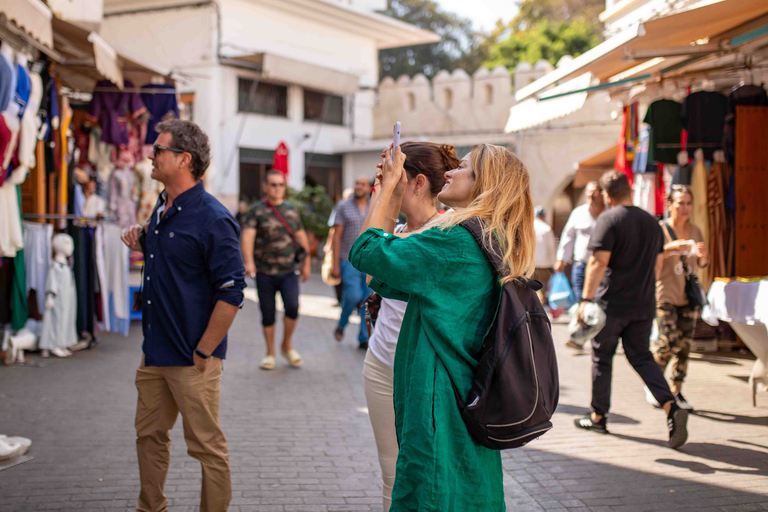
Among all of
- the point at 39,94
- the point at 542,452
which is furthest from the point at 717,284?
the point at 39,94

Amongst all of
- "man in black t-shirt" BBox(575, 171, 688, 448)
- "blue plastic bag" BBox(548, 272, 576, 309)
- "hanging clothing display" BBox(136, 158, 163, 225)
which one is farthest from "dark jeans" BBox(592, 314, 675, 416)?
"hanging clothing display" BBox(136, 158, 163, 225)

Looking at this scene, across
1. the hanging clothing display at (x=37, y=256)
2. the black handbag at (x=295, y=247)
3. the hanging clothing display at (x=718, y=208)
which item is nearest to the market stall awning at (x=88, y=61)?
the hanging clothing display at (x=37, y=256)

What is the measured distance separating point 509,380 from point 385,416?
1.02 meters

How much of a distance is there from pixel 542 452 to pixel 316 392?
2.44m

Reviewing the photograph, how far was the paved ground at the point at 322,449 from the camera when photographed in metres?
4.30

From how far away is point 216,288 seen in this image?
3.46 metres

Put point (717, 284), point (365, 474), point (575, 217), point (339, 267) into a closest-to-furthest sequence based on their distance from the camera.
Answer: point (365, 474) → point (717, 284) → point (339, 267) → point (575, 217)

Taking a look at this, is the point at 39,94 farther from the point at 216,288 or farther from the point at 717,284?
the point at 717,284

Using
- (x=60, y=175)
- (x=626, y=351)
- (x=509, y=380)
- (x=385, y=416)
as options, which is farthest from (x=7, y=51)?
(x=509, y=380)

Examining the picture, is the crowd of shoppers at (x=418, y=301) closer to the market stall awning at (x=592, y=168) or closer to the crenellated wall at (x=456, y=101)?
the market stall awning at (x=592, y=168)

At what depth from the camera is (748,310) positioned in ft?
18.9

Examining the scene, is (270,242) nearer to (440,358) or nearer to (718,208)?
(718,208)

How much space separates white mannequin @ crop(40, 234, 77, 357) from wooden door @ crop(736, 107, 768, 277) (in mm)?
6637

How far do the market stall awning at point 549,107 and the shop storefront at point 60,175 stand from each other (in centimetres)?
449
